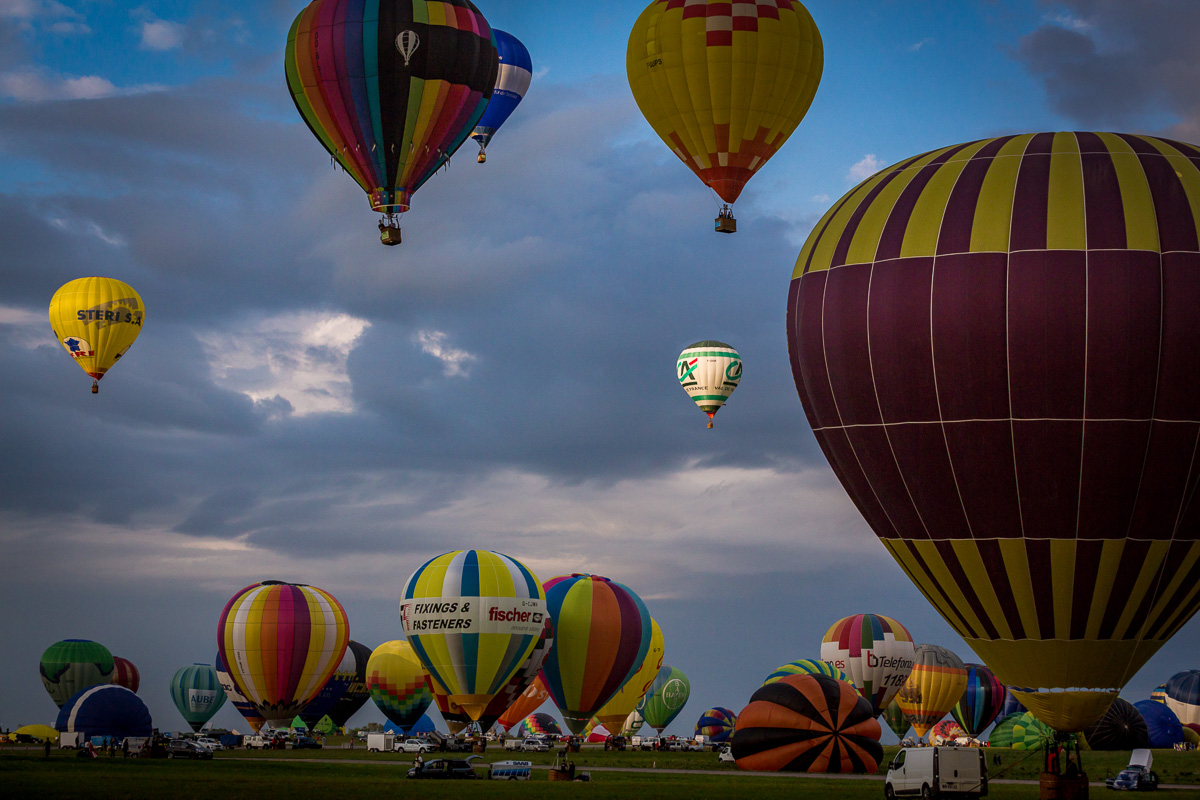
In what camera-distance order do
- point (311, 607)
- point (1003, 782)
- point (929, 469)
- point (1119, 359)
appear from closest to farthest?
point (1119, 359) < point (929, 469) < point (1003, 782) < point (311, 607)

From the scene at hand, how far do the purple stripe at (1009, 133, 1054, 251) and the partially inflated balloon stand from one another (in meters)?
16.6

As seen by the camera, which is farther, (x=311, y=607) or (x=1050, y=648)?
(x=311, y=607)

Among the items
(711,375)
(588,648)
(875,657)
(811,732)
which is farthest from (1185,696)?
(811,732)

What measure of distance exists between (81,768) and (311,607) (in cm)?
1642

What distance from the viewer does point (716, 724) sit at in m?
64.4

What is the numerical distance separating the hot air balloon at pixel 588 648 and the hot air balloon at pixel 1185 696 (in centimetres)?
3568

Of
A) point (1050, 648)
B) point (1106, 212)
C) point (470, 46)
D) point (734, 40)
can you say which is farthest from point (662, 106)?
point (1050, 648)

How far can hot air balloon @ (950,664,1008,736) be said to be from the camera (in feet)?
188

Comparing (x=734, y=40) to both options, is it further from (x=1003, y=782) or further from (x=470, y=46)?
(x=1003, y=782)

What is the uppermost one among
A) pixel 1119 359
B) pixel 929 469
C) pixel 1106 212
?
pixel 1106 212

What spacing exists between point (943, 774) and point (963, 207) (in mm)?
9855

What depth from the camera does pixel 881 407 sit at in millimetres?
21438

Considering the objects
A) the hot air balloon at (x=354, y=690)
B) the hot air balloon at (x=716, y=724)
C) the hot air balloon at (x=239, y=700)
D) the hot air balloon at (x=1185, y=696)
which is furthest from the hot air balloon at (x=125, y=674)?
the hot air balloon at (x=1185, y=696)

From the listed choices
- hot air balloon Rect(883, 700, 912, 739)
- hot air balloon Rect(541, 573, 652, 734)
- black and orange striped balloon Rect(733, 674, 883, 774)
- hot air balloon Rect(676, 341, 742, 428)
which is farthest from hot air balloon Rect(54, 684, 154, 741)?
hot air balloon Rect(883, 700, 912, 739)
